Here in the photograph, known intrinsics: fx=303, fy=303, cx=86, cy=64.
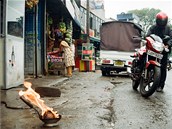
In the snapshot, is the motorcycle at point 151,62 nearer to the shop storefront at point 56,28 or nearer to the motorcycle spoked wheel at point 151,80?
the motorcycle spoked wheel at point 151,80

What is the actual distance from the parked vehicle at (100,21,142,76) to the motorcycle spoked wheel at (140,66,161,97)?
22.9ft

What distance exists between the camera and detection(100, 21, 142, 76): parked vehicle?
14.0m

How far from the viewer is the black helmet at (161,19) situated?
691 centimetres

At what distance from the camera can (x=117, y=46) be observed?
14.4 m

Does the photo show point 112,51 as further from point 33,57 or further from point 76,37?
point 76,37

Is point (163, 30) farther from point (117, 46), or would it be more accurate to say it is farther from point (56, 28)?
point (56, 28)

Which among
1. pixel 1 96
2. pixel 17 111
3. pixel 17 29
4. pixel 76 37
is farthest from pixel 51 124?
pixel 76 37

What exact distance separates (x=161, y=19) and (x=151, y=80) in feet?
4.89

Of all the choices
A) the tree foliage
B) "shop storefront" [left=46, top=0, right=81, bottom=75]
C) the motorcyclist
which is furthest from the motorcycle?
the tree foliage

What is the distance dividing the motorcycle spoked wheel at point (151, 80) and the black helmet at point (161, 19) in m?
1.15

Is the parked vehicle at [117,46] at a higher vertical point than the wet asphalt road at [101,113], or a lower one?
higher

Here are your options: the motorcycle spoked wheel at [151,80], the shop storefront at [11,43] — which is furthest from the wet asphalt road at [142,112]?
the shop storefront at [11,43]

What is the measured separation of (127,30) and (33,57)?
5579 mm

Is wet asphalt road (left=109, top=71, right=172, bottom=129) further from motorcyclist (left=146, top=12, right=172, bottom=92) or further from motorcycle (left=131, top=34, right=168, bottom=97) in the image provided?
motorcyclist (left=146, top=12, right=172, bottom=92)
